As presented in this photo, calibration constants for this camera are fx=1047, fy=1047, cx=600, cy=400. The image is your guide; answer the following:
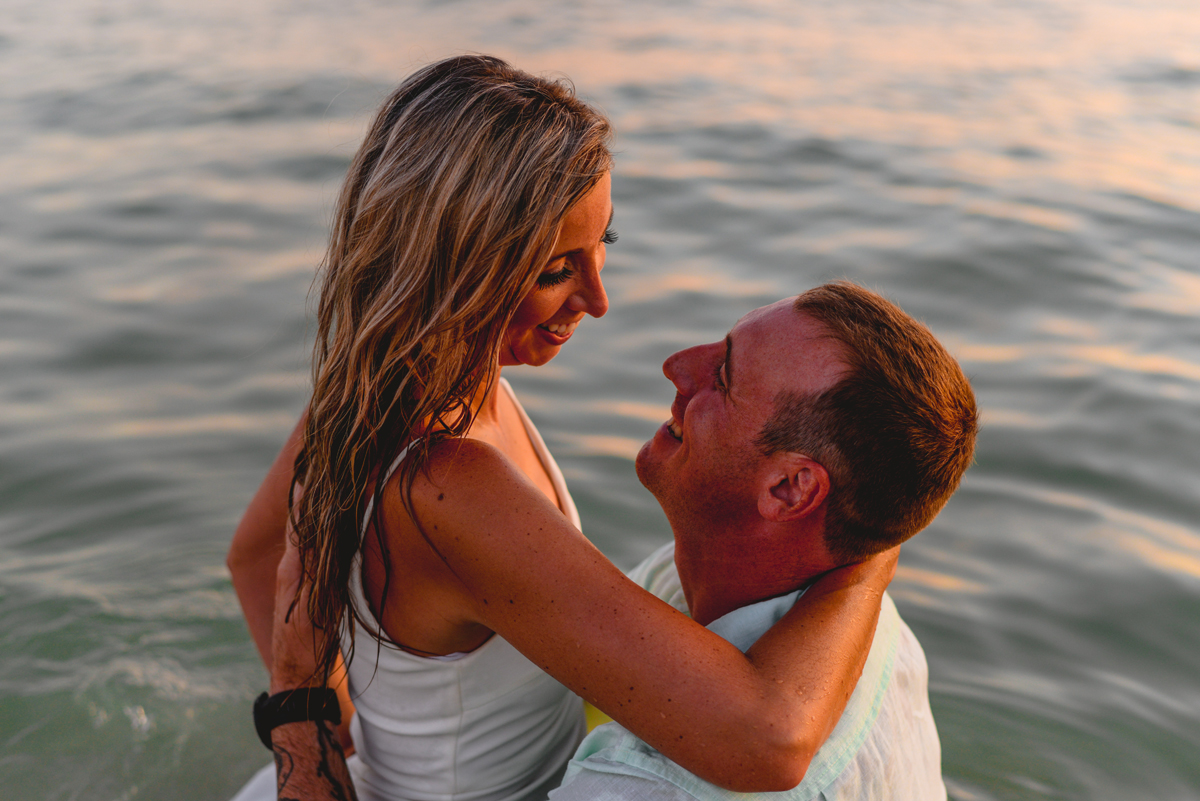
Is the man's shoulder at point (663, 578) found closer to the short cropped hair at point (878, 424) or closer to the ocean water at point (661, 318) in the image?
the short cropped hair at point (878, 424)

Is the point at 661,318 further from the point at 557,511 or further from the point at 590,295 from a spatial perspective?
the point at 557,511

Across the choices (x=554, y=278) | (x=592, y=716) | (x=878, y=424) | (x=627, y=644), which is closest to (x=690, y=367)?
(x=554, y=278)

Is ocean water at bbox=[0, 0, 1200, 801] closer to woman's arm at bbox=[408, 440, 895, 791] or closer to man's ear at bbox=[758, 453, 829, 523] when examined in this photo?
woman's arm at bbox=[408, 440, 895, 791]

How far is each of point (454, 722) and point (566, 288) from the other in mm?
1014

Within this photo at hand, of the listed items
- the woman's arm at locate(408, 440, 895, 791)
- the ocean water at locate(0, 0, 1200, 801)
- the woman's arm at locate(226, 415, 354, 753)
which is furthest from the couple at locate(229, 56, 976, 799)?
the ocean water at locate(0, 0, 1200, 801)

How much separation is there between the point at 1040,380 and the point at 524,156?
14.6 feet

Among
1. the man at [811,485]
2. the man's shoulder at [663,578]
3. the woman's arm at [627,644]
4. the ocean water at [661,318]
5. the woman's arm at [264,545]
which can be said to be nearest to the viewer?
the woman's arm at [627,644]

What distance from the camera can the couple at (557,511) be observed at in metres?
1.94

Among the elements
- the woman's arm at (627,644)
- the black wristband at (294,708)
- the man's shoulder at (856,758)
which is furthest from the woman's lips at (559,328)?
the black wristband at (294,708)

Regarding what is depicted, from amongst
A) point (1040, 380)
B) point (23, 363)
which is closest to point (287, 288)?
point (23, 363)

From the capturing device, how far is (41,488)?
4879 mm

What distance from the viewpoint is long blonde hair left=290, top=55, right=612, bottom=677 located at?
6.79ft

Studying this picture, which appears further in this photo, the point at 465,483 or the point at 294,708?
the point at 294,708

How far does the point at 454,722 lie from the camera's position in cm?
238
